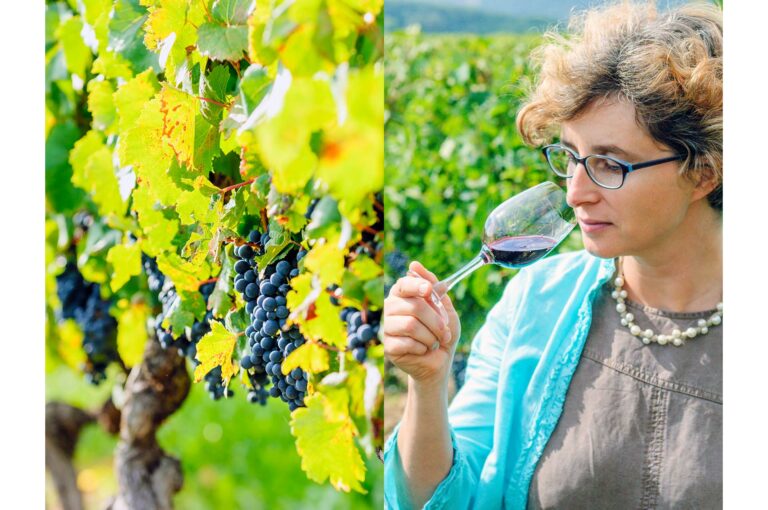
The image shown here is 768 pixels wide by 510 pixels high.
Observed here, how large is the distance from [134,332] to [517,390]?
1212mm

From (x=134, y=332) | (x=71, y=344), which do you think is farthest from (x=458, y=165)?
(x=71, y=344)

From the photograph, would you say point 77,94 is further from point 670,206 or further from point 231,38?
point 670,206

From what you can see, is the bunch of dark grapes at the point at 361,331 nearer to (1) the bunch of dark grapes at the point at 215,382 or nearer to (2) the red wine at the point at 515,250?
(2) the red wine at the point at 515,250

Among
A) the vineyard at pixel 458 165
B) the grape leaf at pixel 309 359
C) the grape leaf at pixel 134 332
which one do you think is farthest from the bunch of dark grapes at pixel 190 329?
the vineyard at pixel 458 165

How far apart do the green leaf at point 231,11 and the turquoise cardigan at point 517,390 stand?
2.30 feet

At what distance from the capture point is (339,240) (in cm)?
105

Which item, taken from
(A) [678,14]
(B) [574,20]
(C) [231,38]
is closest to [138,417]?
(C) [231,38]

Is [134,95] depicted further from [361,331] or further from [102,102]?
[361,331]

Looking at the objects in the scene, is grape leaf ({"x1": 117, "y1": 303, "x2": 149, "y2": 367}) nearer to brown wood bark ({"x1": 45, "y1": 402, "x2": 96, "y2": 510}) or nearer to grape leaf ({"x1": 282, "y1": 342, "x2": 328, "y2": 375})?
brown wood bark ({"x1": 45, "y1": 402, "x2": 96, "y2": 510})

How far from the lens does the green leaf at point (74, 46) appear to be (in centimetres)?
217

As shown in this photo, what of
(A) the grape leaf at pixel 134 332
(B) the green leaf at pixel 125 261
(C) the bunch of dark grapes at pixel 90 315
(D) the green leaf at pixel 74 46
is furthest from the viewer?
(C) the bunch of dark grapes at pixel 90 315

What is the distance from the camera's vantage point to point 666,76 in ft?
4.18

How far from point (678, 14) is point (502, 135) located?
1.69 metres

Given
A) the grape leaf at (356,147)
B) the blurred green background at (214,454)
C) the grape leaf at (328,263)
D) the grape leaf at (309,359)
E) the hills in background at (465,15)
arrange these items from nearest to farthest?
the grape leaf at (356,147) → the grape leaf at (328,263) → the grape leaf at (309,359) → the blurred green background at (214,454) → the hills in background at (465,15)
